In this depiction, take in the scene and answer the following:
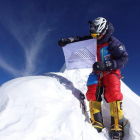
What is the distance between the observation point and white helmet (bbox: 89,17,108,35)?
266cm

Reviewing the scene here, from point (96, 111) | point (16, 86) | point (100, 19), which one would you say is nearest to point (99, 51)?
point (100, 19)

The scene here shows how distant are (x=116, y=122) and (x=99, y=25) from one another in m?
1.65

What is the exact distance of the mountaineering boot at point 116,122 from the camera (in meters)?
2.15

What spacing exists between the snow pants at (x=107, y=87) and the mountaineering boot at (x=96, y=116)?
99mm

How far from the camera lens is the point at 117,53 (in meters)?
2.57

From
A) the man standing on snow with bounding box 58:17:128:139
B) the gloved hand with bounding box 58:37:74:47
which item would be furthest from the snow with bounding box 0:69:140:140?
the gloved hand with bounding box 58:37:74:47

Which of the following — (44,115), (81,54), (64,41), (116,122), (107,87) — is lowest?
(44,115)

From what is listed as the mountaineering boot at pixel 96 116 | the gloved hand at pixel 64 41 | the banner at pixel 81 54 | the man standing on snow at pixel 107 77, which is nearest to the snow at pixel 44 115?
the mountaineering boot at pixel 96 116

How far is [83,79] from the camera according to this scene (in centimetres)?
387

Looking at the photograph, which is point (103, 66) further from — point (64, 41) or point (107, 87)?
point (64, 41)

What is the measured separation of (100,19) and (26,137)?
225 cm

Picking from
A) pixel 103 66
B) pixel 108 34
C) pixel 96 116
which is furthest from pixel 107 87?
pixel 108 34

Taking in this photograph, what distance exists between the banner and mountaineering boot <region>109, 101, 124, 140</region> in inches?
36.0

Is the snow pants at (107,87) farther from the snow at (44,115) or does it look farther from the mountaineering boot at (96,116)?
the snow at (44,115)
